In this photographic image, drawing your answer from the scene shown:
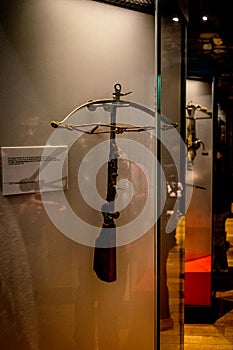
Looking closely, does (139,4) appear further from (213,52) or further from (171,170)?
(213,52)

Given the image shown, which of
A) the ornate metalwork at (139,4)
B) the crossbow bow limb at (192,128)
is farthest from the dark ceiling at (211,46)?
the ornate metalwork at (139,4)

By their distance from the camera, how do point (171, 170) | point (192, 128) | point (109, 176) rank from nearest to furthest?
point (109, 176) → point (171, 170) → point (192, 128)

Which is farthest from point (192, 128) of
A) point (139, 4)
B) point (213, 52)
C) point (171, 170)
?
point (139, 4)

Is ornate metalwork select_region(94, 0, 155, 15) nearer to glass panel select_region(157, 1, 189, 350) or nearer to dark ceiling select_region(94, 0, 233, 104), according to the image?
glass panel select_region(157, 1, 189, 350)

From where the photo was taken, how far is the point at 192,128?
2.64 meters

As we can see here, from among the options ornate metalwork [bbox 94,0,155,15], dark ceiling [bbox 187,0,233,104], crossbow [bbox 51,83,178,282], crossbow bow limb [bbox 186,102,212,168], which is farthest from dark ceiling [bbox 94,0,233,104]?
crossbow [bbox 51,83,178,282]

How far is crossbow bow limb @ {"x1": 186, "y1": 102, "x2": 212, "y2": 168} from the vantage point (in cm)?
261

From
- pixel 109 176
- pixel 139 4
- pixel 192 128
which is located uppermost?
pixel 139 4

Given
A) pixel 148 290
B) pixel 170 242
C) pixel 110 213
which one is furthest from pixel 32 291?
pixel 170 242

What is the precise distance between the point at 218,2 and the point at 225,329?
1714 mm

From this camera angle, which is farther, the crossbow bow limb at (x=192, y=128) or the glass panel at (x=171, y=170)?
the crossbow bow limb at (x=192, y=128)

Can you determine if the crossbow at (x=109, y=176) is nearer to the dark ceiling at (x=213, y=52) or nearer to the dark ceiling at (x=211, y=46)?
the dark ceiling at (x=211, y=46)

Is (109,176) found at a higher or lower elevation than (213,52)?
lower

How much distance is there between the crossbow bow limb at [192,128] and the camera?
261 cm
